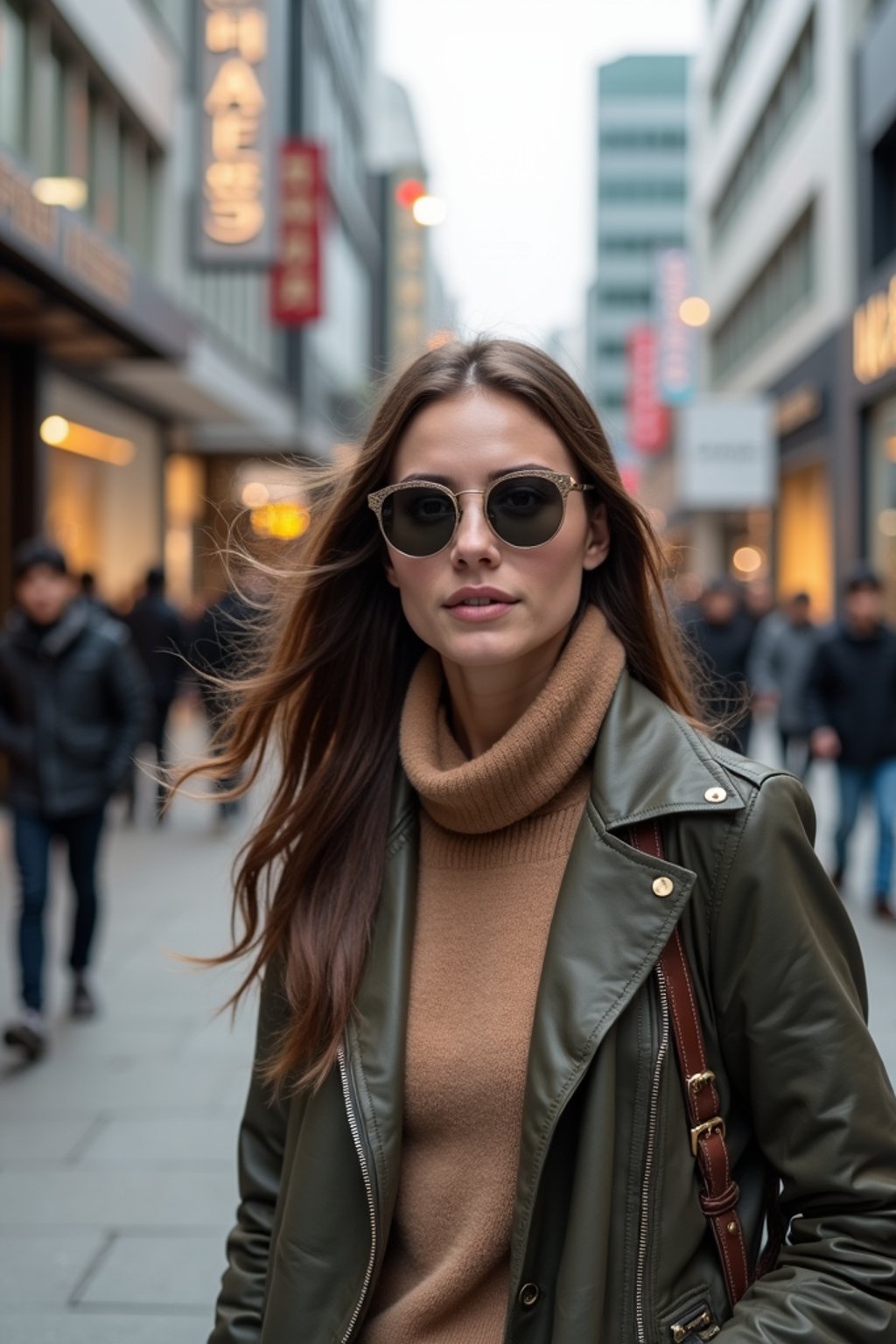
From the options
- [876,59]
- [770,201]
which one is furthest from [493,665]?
[770,201]

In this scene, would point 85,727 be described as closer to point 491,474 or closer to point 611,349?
point 491,474

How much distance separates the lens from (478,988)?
1881 millimetres

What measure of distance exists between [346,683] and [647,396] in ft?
144

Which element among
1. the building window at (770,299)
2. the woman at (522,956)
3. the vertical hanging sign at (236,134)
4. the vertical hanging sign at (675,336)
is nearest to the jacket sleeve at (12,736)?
the woman at (522,956)

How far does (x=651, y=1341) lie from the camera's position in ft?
5.35

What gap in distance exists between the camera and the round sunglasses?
191 cm

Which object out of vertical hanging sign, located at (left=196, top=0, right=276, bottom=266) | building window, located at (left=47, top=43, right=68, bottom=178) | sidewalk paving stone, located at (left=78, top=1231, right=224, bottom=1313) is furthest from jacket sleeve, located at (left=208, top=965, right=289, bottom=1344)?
vertical hanging sign, located at (left=196, top=0, right=276, bottom=266)

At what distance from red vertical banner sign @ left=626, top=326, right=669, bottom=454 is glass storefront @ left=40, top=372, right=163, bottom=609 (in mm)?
24849

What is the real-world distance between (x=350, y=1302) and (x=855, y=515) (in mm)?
17981

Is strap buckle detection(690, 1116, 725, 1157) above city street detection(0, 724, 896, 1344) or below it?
above

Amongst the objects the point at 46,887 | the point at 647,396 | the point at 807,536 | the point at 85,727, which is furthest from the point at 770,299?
the point at 46,887

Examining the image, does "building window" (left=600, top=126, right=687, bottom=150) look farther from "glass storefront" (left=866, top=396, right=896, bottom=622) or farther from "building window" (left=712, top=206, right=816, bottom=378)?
"glass storefront" (left=866, top=396, right=896, bottom=622)

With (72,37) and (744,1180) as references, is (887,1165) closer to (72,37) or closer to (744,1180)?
(744,1180)

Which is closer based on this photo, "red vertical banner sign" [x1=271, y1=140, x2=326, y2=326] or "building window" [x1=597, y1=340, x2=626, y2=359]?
"red vertical banner sign" [x1=271, y1=140, x2=326, y2=326]
